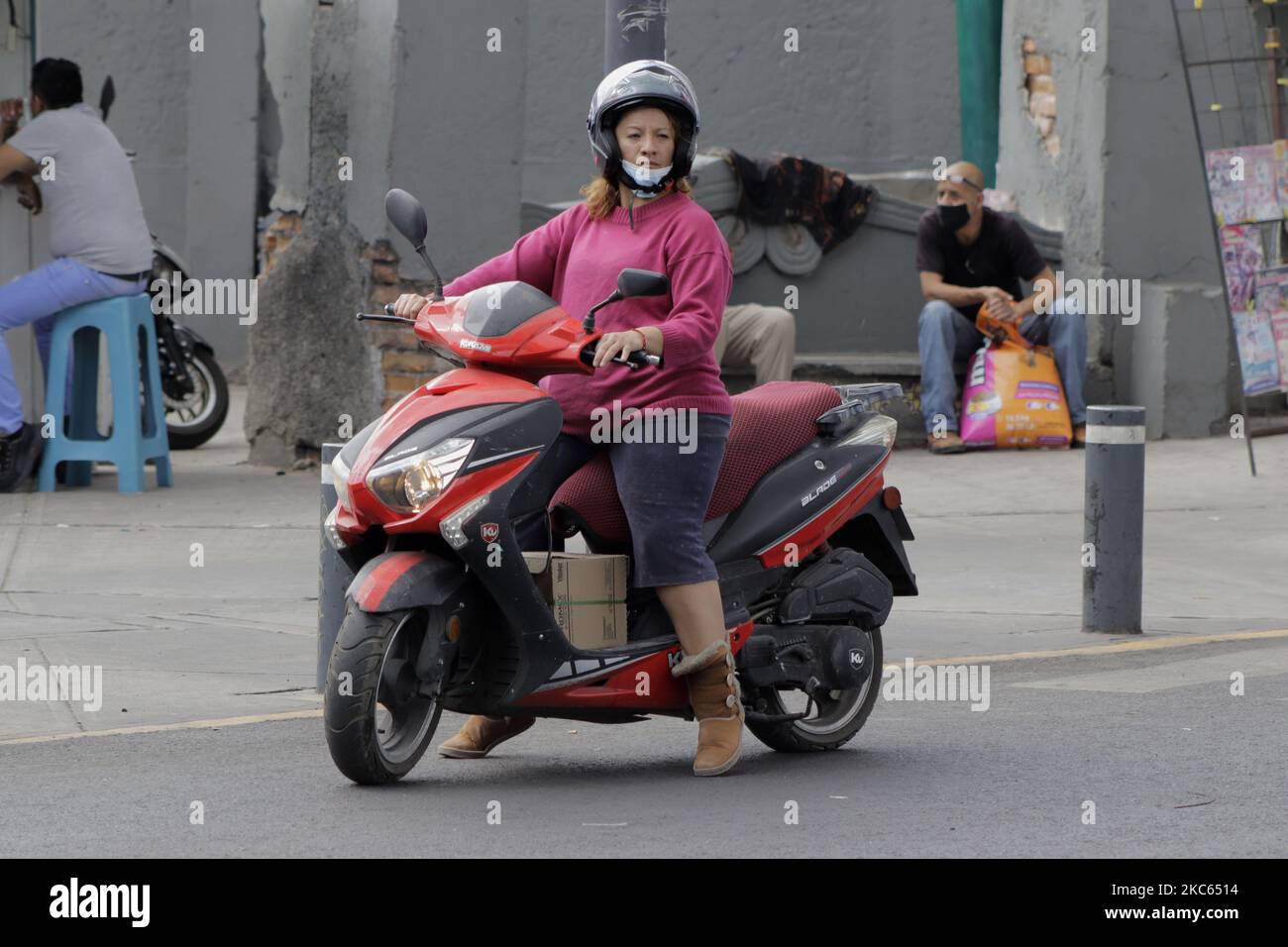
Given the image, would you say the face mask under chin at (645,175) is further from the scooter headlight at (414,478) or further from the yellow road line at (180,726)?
the yellow road line at (180,726)

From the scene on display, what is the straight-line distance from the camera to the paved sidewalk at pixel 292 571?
7625 mm

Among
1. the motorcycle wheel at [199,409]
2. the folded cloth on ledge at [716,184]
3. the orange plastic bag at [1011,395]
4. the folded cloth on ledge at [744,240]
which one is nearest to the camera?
the orange plastic bag at [1011,395]

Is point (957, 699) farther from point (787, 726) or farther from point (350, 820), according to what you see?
point (350, 820)

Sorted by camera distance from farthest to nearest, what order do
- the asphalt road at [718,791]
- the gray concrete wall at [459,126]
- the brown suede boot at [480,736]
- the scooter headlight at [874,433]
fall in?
1. the gray concrete wall at [459,126]
2. the scooter headlight at [874,433]
3. the brown suede boot at [480,736]
4. the asphalt road at [718,791]

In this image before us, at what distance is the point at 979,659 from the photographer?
26.1 ft

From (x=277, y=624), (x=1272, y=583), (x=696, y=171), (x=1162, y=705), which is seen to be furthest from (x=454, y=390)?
(x=696, y=171)

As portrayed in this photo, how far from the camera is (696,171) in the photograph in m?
13.4

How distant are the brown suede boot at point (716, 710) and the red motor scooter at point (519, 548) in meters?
0.06

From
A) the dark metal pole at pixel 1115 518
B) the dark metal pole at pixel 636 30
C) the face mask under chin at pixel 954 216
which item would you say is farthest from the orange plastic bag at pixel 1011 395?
the dark metal pole at pixel 636 30

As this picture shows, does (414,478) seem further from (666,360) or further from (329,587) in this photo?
(329,587)

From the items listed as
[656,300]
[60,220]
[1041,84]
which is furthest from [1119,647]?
[1041,84]

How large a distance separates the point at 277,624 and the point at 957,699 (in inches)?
111

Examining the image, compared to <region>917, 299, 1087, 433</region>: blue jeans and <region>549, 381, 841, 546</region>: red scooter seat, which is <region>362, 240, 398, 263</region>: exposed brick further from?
<region>549, 381, 841, 546</region>: red scooter seat

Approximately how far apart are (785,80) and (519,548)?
555 inches
